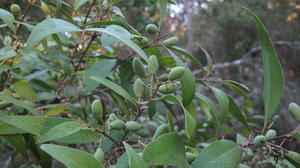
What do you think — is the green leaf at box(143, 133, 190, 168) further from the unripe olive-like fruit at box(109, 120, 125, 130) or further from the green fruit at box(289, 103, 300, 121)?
the green fruit at box(289, 103, 300, 121)

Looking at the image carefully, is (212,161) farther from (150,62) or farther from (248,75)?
(248,75)

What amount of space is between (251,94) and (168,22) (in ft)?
4.52

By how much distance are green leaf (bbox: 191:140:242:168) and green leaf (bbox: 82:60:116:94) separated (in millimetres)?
259

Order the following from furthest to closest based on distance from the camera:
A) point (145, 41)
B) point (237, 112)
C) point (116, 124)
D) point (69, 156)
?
point (237, 112) → point (145, 41) → point (116, 124) → point (69, 156)

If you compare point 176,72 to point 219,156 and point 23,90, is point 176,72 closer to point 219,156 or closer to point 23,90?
point 219,156

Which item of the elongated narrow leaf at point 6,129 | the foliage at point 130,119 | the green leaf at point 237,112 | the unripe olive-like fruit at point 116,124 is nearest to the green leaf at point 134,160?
the foliage at point 130,119

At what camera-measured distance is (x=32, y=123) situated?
47 cm

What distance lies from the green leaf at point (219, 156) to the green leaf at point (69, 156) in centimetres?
17

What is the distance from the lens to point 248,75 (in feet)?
12.1

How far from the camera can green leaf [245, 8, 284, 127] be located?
1.85 feet

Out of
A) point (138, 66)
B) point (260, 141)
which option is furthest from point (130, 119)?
point (260, 141)

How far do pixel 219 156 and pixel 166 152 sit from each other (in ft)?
0.32

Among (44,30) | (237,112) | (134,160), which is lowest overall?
(237,112)

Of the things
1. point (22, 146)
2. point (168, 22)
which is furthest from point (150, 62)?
point (168, 22)
